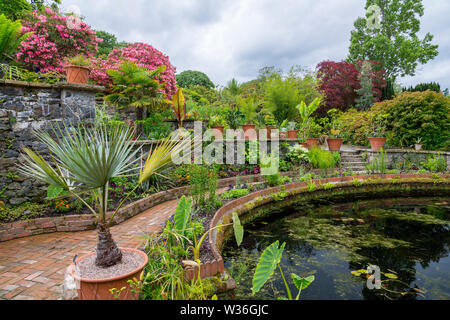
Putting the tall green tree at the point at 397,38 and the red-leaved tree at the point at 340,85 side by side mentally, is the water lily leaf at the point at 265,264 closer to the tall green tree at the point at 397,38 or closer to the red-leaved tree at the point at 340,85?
the red-leaved tree at the point at 340,85

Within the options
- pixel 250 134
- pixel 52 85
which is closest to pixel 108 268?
pixel 52 85

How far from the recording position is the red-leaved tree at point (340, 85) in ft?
46.8

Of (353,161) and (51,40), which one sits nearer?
(51,40)

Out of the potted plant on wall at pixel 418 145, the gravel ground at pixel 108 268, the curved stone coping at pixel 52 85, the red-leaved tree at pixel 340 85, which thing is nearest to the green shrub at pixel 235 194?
the gravel ground at pixel 108 268

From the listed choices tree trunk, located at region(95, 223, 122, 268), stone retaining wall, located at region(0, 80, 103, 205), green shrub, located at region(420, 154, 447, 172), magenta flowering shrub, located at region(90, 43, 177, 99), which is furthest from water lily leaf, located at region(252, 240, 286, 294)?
green shrub, located at region(420, 154, 447, 172)

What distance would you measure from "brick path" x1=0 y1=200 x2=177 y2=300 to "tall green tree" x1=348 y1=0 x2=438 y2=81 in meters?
23.6

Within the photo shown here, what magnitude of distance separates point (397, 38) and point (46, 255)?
2571 centimetres

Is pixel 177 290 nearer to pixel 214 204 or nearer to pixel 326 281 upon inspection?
pixel 326 281

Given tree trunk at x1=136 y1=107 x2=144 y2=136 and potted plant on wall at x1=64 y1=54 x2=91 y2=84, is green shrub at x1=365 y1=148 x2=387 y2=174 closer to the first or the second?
tree trunk at x1=136 y1=107 x2=144 y2=136

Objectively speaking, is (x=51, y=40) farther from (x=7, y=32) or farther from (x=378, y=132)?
(x=378, y=132)

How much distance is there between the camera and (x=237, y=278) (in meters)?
2.72

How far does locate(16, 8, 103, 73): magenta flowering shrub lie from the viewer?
20.2ft

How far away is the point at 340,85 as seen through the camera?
14.5 meters
